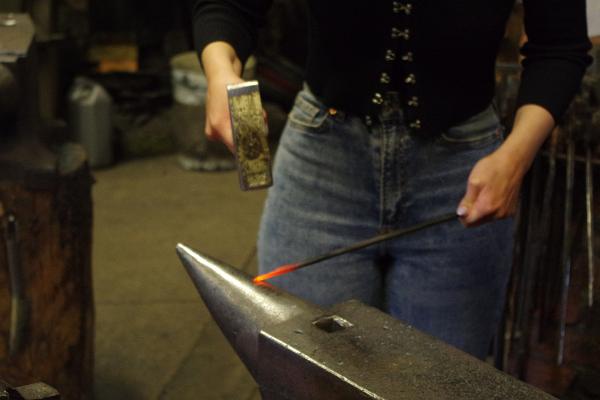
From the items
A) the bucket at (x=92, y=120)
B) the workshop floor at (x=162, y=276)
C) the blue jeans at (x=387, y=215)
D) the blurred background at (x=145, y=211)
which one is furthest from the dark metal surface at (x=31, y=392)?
the bucket at (x=92, y=120)

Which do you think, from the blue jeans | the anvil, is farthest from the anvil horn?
the blue jeans

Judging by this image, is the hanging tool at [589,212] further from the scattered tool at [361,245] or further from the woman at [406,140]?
the scattered tool at [361,245]

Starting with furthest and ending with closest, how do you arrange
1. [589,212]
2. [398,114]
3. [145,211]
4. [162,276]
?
[145,211] < [162,276] < [589,212] < [398,114]

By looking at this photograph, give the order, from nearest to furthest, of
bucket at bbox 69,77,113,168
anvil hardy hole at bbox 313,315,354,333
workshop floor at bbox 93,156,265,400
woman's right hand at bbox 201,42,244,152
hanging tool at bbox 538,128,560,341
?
anvil hardy hole at bbox 313,315,354,333 → woman's right hand at bbox 201,42,244,152 → hanging tool at bbox 538,128,560,341 → workshop floor at bbox 93,156,265,400 → bucket at bbox 69,77,113,168

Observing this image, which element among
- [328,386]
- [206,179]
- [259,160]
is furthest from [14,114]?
[206,179]

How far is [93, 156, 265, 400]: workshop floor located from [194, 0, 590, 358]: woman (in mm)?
1554

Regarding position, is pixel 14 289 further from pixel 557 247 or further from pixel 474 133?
pixel 557 247

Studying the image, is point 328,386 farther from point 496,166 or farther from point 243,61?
point 243,61

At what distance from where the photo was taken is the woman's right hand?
1341mm

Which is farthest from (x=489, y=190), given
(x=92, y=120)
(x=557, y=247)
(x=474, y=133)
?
(x=92, y=120)

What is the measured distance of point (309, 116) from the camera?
155 cm

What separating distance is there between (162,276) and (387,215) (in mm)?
2480

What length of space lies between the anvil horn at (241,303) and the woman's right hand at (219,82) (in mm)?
178

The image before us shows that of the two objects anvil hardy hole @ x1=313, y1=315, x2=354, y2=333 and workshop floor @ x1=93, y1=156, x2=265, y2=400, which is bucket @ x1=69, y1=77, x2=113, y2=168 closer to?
workshop floor @ x1=93, y1=156, x2=265, y2=400
